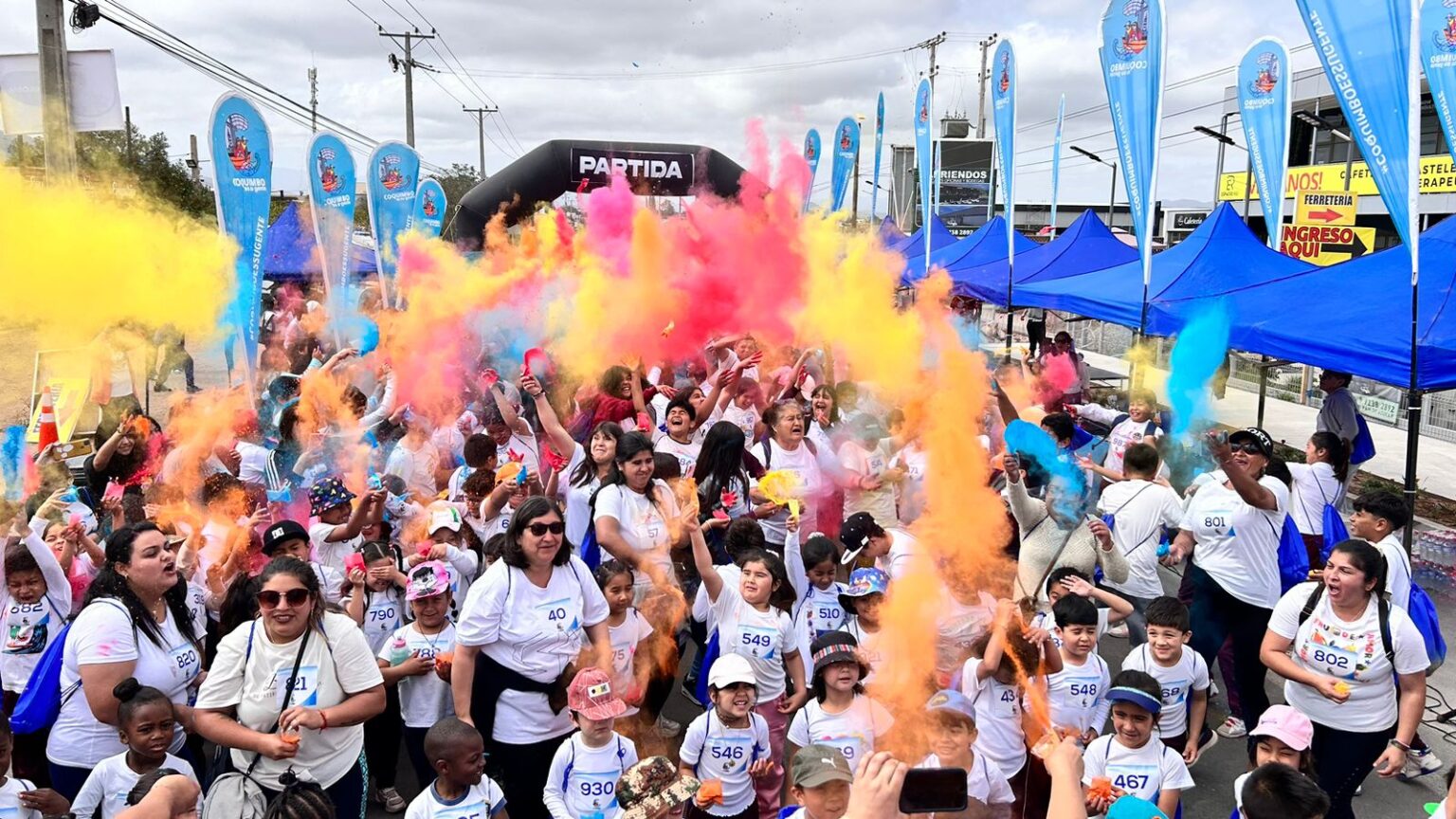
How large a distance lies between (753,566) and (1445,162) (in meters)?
25.3

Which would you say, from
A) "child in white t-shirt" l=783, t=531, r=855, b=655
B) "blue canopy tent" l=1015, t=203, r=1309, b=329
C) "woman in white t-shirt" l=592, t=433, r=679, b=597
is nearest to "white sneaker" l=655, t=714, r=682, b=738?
"woman in white t-shirt" l=592, t=433, r=679, b=597

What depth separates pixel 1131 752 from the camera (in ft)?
11.0

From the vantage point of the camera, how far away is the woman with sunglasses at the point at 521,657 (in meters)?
3.40

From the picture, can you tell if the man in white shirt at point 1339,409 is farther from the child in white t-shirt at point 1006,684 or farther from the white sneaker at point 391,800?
the white sneaker at point 391,800

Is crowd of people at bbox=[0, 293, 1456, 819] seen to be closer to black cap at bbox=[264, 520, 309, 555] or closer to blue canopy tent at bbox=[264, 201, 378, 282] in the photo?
black cap at bbox=[264, 520, 309, 555]

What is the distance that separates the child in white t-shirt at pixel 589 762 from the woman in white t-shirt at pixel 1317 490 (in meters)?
4.59

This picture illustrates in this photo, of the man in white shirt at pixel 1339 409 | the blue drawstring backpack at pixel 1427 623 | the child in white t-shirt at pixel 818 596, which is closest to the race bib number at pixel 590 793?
the child in white t-shirt at pixel 818 596

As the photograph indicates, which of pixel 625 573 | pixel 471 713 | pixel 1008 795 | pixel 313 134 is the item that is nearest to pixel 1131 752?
pixel 1008 795

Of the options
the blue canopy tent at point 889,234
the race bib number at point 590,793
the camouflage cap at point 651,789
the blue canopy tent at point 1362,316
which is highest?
the blue canopy tent at point 889,234

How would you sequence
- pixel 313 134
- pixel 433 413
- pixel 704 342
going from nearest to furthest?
pixel 433 413
pixel 313 134
pixel 704 342

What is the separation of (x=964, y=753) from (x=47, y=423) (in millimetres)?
5501

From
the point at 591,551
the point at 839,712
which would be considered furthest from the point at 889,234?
the point at 839,712

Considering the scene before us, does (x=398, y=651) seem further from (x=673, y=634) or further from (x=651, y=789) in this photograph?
(x=673, y=634)

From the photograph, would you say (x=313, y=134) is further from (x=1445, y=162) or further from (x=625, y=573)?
(x=1445, y=162)
